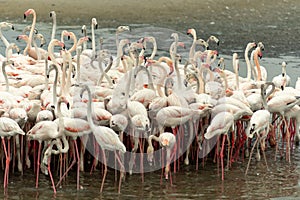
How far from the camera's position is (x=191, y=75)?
1088cm

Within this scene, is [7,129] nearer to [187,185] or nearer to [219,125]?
[187,185]

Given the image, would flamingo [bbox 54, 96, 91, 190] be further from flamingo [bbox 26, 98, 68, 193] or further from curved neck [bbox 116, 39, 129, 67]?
curved neck [bbox 116, 39, 129, 67]

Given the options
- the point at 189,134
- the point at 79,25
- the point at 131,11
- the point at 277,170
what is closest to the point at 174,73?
the point at 189,134

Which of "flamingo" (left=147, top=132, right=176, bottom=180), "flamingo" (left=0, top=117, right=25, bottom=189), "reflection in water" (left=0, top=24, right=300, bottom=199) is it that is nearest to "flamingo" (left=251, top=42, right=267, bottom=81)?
"reflection in water" (left=0, top=24, right=300, bottom=199)

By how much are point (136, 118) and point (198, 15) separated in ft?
40.2

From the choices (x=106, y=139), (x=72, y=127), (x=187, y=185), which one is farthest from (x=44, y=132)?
(x=187, y=185)

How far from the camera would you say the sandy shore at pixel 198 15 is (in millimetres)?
19328

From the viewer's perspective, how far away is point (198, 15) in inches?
848

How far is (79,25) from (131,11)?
7.63 ft

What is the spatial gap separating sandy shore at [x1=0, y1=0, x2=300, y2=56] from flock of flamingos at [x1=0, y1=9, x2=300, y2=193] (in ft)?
23.0

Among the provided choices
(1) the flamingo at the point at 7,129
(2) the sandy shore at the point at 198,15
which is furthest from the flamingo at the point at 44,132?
(2) the sandy shore at the point at 198,15

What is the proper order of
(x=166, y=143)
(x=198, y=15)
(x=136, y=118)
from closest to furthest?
(x=166, y=143), (x=136, y=118), (x=198, y=15)

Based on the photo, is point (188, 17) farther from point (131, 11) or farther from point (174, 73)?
point (174, 73)

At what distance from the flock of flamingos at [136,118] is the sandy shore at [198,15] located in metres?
7.02
